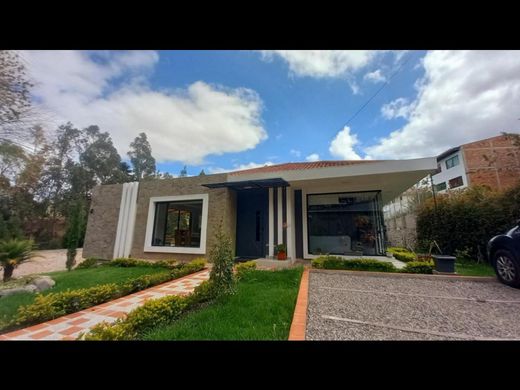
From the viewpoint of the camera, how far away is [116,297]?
4535mm

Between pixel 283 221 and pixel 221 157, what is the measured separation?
7.53 meters

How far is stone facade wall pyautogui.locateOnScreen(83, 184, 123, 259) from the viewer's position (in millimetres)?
10474

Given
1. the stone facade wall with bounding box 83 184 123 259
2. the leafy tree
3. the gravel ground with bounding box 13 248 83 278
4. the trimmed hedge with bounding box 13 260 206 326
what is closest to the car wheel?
the trimmed hedge with bounding box 13 260 206 326

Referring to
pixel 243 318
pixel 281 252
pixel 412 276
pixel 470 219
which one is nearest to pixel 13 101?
pixel 243 318

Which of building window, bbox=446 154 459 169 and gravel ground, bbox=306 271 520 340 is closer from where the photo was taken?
gravel ground, bbox=306 271 520 340

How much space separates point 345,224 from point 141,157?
28942mm

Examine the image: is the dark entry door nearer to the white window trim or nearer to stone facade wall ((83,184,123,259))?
the white window trim

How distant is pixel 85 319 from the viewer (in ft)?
11.3

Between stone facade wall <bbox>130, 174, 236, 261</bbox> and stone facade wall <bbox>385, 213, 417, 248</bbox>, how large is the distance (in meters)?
7.38
